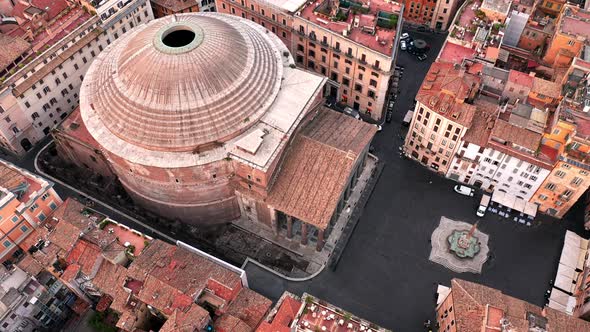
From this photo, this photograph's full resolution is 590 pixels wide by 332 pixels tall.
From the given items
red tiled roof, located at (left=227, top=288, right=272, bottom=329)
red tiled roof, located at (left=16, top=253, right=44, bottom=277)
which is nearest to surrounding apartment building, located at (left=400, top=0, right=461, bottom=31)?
red tiled roof, located at (left=227, top=288, right=272, bottom=329)

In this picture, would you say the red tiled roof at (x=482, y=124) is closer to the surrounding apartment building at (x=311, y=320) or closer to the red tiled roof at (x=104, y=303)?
the surrounding apartment building at (x=311, y=320)

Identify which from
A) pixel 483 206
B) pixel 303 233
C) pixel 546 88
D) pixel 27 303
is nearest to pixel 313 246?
pixel 303 233

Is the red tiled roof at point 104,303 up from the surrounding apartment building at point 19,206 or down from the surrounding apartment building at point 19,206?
down

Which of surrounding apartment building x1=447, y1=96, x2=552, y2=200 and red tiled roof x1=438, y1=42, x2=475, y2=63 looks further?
red tiled roof x1=438, y1=42, x2=475, y2=63

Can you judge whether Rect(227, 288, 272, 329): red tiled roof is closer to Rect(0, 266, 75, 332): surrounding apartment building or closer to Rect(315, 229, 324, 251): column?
Rect(315, 229, 324, 251): column

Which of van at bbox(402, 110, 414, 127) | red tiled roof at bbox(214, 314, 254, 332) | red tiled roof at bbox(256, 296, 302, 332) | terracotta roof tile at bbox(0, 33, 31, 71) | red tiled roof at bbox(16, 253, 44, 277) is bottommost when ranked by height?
van at bbox(402, 110, 414, 127)

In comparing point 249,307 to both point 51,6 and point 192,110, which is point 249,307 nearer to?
point 192,110

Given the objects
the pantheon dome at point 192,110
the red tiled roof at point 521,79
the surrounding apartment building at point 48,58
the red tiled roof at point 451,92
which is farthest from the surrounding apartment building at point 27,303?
the red tiled roof at point 521,79
